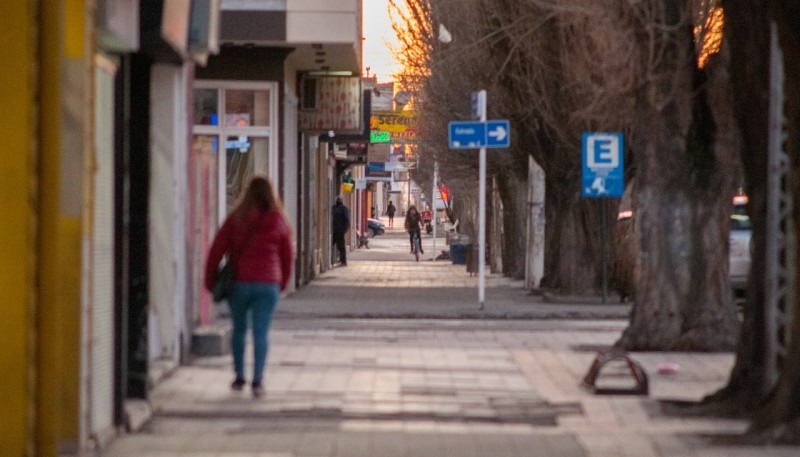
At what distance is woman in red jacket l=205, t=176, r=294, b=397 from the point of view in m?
12.3

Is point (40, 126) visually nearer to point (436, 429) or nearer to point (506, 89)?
point (436, 429)

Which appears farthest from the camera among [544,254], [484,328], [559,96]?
[544,254]

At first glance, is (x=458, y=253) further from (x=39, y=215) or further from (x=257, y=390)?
(x=39, y=215)

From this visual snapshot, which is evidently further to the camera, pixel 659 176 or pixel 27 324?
pixel 659 176

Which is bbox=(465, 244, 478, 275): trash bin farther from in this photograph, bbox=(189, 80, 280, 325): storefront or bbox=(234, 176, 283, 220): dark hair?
bbox=(234, 176, 283, 220): dark hair

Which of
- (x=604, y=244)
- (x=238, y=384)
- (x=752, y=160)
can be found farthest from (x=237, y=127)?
(x=752, y=160)

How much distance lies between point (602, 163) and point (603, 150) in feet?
0.78

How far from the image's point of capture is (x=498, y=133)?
2347 cm

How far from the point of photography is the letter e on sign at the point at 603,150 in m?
23.2

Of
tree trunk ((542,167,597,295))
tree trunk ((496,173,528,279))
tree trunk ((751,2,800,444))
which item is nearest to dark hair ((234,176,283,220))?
tree trunk ((751,2,800,444))

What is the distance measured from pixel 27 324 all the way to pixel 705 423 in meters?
5.22

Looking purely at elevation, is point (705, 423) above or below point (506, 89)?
below

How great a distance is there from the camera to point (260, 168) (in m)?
27.6

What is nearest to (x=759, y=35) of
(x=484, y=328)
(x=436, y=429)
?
(x=436, y=429)
